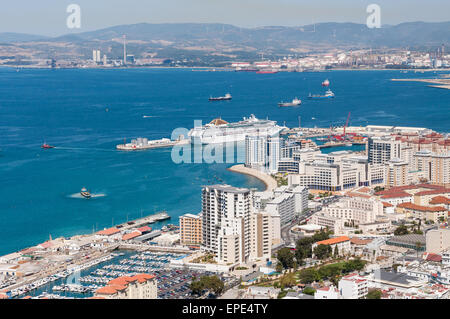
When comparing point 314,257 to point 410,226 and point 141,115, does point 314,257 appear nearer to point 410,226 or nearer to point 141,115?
point 410,226

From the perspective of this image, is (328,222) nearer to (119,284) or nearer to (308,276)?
(308,276)

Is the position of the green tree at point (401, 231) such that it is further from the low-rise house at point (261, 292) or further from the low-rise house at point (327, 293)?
the low-rise house at point (327, 293)

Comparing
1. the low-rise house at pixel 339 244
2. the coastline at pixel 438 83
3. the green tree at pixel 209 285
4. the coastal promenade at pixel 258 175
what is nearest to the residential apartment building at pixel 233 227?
the low-rise house at pixel 339 244

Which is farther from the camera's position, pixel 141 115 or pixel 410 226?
pixel 141 115

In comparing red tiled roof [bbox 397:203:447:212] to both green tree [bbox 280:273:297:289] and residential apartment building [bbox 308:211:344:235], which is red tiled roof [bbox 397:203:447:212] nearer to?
residential apartment building [bbox 308:211:344:235]

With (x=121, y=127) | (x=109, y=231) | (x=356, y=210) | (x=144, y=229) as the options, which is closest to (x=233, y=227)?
(x=144, y=229)
